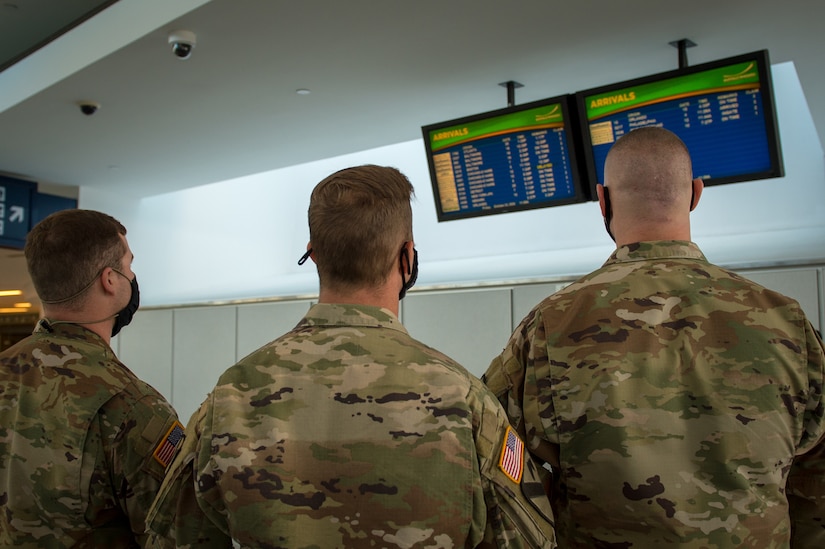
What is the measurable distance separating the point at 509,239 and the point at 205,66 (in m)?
2.00

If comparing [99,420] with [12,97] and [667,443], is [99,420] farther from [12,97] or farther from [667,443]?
[12,97]

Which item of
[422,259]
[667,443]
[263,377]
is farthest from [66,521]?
[422,259]

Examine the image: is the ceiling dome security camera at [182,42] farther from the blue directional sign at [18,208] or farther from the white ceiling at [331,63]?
the blue directional sign at [18,208]

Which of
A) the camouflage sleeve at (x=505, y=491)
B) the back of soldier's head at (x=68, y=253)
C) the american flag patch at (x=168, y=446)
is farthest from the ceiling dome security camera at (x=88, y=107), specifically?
the camouflage sleeve at (x=505, y=491)

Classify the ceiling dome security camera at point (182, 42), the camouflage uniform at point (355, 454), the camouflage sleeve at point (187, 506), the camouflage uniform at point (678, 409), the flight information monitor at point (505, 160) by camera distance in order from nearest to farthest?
the camouflage uniform at point (355, 454)
the camouflage sleeve at point (187, 506)
the camouflage uniform at point (678, 409)
the ceiling dome security camera at point (182, 42)
the flight information monitor at point (505, 160)

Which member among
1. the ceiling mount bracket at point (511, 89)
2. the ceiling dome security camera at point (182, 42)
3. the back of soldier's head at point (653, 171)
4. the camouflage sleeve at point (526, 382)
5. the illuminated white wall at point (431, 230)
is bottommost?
the camouflage sleeve at point (526, 382)

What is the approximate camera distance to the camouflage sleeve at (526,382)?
4.94ft

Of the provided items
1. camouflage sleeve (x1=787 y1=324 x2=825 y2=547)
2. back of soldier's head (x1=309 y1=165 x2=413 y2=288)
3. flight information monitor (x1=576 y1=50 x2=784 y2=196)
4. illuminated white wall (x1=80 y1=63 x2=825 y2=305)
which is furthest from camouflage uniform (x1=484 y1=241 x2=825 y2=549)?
illuminated white wall (x1=80 y1=63 x2=825 y2=305)

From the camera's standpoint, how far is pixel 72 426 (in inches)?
63.0

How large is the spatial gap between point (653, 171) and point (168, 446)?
1239 millimetres

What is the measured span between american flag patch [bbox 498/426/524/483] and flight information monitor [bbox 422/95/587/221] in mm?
2136

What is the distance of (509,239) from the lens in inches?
170

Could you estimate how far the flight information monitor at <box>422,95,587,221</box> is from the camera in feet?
10.5

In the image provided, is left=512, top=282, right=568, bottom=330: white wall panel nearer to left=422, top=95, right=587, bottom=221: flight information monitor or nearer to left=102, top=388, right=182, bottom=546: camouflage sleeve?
left=422, top=95, right=587, bottom=221: flight information monitor
